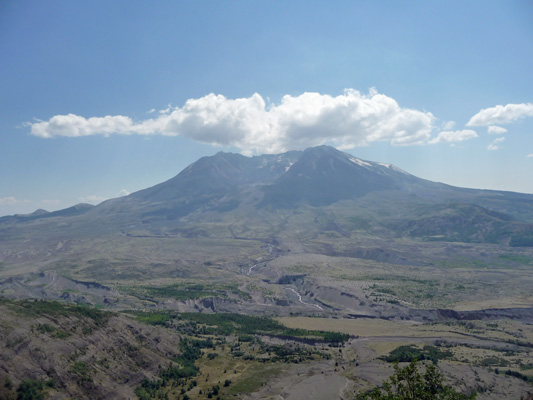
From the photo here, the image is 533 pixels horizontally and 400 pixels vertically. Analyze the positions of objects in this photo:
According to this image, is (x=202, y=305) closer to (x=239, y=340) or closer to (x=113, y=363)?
(x=239, y=340)

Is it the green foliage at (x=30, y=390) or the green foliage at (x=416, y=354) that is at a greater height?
the green foliage at (x=30, y=390)

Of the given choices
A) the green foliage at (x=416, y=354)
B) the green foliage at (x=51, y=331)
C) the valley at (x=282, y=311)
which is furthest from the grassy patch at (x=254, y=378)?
the green foliage at (x=51, y=331)

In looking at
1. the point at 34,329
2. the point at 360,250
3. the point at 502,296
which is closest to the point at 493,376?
the point at 34,329

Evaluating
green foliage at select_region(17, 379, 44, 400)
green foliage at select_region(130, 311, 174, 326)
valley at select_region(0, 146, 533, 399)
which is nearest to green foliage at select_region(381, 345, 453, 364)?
valley at select_region(0, 146, 533, 399)

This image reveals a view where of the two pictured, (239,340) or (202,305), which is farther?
(202,305)

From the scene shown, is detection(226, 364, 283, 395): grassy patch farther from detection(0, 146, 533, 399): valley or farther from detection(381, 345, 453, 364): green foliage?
detection(381, 345, 453, 364): green foliage

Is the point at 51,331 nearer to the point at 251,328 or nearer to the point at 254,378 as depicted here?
the point at 254,378

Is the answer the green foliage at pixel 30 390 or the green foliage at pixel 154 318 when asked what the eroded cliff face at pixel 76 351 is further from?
the green foliage at pixel 154 318

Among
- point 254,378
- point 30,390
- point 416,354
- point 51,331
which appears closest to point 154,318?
point 51,331
